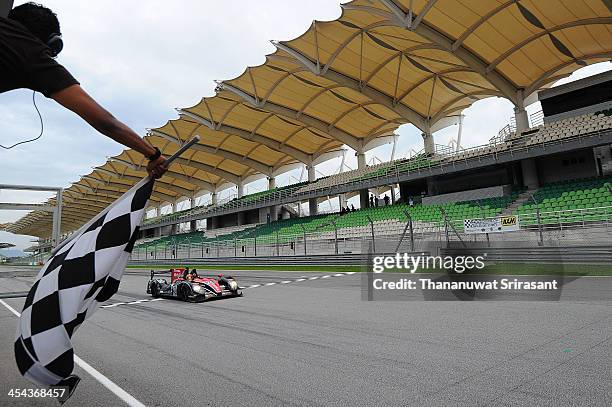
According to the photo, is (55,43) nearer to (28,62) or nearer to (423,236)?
(28,62)

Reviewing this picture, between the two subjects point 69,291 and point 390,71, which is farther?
point 390,71

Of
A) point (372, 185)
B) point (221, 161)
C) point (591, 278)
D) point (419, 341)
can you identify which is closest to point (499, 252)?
point (591, 278)

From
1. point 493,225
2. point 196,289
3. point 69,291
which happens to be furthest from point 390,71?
point 69,291

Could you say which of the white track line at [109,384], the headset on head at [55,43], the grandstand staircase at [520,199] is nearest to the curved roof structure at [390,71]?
the grandstand staircase at [520,199]

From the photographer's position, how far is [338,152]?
4184 cm

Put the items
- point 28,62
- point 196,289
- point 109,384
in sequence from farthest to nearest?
1. point 196,289
2. point 109,384
3. point 28,62

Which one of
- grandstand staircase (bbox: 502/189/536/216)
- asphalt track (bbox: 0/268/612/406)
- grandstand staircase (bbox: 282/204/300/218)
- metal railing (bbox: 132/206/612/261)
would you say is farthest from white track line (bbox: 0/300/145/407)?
grandstand staircase (bbox: 282/204/300/218)

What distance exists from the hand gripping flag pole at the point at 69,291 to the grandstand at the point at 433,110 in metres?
15.2

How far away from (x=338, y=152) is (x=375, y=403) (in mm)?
39987

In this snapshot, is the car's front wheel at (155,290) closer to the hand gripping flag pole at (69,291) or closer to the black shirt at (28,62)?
the hand gripping flag pole at (69,291)

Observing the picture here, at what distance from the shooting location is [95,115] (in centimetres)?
147

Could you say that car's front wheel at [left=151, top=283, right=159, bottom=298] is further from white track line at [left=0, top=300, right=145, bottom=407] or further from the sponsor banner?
the sponsor banner

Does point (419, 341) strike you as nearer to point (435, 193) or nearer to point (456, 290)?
point (456, 290)

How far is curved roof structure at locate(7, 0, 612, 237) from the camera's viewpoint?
776 inches
